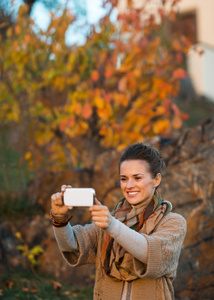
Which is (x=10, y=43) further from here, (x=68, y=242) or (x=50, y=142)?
(x=68, y=242)

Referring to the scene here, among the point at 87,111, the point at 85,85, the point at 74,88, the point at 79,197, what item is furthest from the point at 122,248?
the point at 74,88

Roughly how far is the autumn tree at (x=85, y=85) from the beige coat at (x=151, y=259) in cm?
277

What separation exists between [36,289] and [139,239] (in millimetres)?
2106

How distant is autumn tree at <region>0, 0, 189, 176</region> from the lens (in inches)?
200

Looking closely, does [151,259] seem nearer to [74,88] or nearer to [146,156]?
[146,156]

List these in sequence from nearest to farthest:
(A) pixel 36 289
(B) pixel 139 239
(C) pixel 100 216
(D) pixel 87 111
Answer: (C) pixel 100 216, (B) pixel 139 239, (A) pixel 36 289, (D) pixel 87 111

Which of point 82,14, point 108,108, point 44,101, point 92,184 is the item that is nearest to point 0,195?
point 92,184

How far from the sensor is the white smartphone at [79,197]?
1792mm

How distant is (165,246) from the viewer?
197 cm

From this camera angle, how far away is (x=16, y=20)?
16.9 feet

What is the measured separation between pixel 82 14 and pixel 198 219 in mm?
3254

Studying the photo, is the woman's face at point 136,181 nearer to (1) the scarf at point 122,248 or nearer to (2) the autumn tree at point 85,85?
(1) the scarf at point 122,248

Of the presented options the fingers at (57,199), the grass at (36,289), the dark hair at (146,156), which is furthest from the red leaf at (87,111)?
the fingers at (57,199)

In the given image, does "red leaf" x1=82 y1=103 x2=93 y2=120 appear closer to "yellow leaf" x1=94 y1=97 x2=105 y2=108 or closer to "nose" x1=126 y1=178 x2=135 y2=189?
"yellow leaf" x1=94 y1=97 x2=105 y2=108
